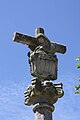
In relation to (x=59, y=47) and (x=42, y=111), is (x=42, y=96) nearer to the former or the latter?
Answer: (x=42, y=111)

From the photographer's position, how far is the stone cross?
32.6 feet

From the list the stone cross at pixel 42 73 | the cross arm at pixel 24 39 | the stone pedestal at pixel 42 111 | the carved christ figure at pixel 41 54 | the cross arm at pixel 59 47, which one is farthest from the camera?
the cross arm at pixel 59 47

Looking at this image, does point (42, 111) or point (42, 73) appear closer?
point (42, 111)

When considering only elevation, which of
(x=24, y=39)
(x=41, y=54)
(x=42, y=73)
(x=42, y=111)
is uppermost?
(x=24, y=39)

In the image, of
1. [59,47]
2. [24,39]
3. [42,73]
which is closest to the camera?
[42,73]

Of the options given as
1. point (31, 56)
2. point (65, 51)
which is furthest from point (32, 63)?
point (65, 51)

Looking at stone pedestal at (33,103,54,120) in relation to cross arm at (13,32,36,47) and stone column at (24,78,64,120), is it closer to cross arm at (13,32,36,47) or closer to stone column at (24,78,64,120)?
stone column at (24,78,64,120)

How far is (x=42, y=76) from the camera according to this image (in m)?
10.4

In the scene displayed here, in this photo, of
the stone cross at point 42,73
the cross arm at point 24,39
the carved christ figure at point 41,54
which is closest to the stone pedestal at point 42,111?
the stone cross at point 42,73

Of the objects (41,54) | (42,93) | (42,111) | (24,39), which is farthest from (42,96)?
(24,39)

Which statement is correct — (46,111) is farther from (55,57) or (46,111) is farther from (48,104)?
(55,57)

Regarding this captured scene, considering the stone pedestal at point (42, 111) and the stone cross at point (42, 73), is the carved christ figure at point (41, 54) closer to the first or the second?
the stone cross at point (42, 73)

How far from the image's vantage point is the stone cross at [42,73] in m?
9.94

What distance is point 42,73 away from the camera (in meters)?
10.5
